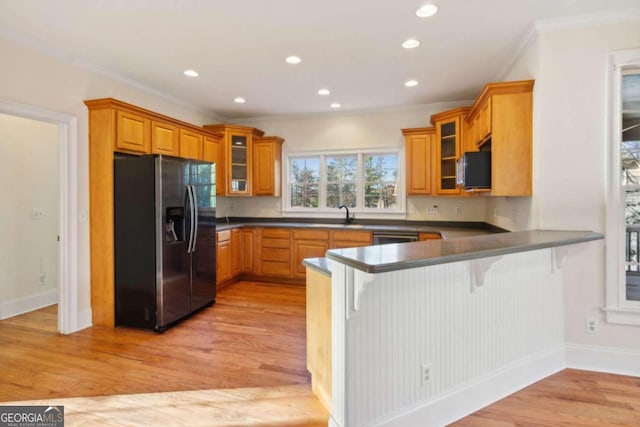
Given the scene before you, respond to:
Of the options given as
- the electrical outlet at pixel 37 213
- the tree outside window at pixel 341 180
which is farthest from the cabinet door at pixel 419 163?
Result: the electrical outlet at pixel 37 213

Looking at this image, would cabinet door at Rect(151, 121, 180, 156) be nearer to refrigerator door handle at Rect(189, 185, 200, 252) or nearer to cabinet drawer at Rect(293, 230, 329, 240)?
refrigerator door handle at Rect(189, 185, 200, 252)

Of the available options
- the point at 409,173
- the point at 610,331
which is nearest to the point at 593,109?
the point at 610,331

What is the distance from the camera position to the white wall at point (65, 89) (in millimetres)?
2662

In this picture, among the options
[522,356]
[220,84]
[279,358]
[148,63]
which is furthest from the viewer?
[220,84]

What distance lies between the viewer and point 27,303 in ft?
12.1

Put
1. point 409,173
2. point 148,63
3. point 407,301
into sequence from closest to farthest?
point 407,301 → point 148,63 → point 409,173

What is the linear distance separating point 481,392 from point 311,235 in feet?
9.96

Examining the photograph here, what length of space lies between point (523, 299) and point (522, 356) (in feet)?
1.30

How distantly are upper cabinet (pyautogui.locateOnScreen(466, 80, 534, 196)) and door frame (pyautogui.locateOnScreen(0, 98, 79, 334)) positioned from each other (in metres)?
3.83

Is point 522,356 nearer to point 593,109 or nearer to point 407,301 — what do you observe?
point 407,301

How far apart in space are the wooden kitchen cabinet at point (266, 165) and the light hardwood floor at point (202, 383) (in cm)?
249

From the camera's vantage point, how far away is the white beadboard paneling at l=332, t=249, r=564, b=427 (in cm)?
160

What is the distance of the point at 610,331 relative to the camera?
235 cm

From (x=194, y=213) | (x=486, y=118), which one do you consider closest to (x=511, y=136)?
(x=486, y=118)
